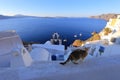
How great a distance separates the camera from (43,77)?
109 inches

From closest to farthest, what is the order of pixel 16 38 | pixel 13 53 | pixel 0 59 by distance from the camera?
pixel 13 53
pixel 0 59
pixel 16 38

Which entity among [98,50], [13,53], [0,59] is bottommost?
[98,50]

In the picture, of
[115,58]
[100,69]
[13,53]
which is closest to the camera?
[100,69]

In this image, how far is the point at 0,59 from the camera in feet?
22.6

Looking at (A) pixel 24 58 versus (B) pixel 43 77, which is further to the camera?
(A) pixel 24 58

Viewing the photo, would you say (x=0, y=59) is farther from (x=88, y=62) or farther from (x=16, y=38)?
(x=88, y=62)

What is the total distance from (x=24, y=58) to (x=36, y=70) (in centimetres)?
113

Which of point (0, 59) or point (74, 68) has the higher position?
point (74, 68)

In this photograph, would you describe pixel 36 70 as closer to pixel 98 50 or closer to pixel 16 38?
pixel 16 38

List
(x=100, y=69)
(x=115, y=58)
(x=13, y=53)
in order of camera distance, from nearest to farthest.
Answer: (x=100, y=69), (x=115, y=58), (x=13, y=53)

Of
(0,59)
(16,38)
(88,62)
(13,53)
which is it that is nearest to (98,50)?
(16,38)

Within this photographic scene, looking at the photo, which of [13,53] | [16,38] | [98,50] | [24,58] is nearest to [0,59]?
[16,38]

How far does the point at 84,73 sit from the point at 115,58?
922 millimetres

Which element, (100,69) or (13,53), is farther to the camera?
(13,53)
